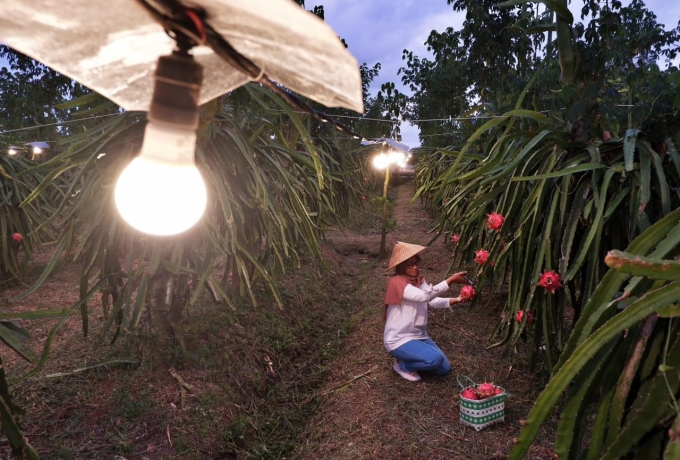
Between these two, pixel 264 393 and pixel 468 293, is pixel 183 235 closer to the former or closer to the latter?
pixel 264 393

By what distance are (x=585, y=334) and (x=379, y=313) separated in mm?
3427

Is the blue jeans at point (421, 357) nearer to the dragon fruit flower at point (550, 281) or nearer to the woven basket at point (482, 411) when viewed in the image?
the woven basket at point (482, 411)

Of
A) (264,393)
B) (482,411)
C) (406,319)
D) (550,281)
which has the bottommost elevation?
(264,393)

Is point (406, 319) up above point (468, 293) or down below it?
below

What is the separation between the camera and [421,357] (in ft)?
9.84

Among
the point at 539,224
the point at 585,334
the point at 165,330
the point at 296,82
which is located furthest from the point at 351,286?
the point at 296,82

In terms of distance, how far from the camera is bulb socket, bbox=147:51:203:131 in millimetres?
678

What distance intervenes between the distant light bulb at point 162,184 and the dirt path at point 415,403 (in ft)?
6.62

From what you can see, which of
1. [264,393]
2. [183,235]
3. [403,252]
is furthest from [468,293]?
[183,235]

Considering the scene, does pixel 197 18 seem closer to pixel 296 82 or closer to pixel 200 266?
pixel 296 82

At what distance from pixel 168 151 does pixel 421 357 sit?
2613 millimetres

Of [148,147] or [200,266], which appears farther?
[200,266]

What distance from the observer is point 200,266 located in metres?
2.96

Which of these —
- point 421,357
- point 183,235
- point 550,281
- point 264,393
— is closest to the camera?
point 550,281
